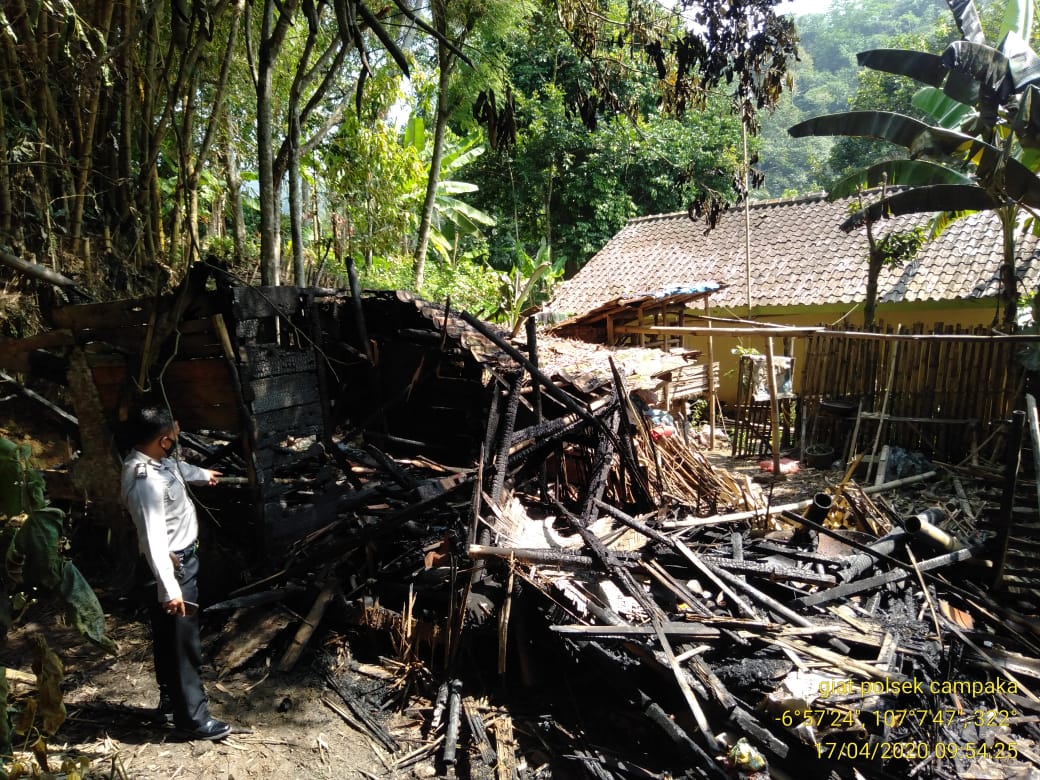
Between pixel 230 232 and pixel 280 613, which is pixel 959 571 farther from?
pixel 230 232

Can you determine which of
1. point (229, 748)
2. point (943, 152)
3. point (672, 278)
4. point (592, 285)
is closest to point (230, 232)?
point (592, 285)

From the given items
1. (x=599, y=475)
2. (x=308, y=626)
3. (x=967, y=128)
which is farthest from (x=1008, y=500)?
(x=967, y=128)

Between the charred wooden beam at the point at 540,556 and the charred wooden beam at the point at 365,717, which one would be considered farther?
the charred wooden beam at the point at 540,556

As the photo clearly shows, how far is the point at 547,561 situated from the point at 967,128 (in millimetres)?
9862

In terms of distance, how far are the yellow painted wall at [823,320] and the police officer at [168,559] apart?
10048 millimetres

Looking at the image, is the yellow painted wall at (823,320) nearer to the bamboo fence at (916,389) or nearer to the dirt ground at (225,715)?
the bamboo fence at (916,389)

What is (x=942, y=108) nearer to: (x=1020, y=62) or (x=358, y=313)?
(x=1020, y=62)

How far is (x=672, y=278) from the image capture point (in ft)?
53.1

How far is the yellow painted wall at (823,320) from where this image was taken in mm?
11836

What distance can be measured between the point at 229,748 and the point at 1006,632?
549cm

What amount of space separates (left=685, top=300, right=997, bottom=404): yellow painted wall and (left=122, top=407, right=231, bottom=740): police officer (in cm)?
1005

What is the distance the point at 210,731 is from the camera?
11.7ft

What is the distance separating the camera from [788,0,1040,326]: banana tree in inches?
305

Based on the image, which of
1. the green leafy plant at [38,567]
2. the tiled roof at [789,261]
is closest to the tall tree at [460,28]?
the tiled roof at [789,261]
